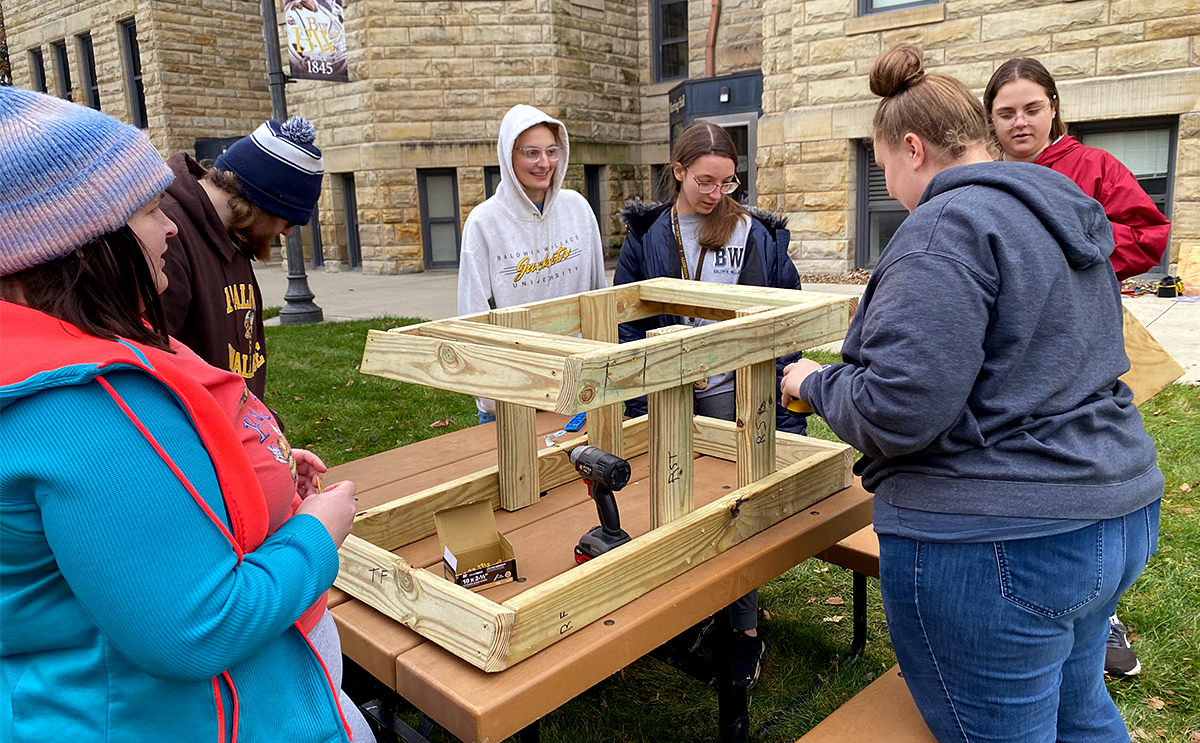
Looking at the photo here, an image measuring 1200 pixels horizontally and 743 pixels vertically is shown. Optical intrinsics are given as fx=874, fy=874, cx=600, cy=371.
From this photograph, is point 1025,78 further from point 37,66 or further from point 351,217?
point 37,66

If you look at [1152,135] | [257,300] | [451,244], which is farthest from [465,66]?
[257,300]

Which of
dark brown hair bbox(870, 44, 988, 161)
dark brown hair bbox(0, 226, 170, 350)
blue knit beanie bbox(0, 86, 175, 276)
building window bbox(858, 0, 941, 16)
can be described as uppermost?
building window bbox(858, 0, 941, 16)

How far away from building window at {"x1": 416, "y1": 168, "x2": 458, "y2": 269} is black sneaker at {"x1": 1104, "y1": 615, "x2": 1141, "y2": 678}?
1266 cm

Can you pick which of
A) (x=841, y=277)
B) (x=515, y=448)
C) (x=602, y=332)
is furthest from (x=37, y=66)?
(x=515, y=448)

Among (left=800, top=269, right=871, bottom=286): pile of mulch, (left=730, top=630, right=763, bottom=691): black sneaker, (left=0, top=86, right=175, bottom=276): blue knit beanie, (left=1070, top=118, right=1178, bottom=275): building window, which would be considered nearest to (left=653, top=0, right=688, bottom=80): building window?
(left=800, top=269, right=871, bottom=286): pile of mulch

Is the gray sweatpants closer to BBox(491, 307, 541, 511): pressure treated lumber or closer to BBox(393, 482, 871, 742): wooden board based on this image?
BBox(393, 482, 871, 742): wooden board

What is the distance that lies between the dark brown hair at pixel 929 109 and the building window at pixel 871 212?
8.98m

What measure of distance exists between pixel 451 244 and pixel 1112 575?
45.0ft

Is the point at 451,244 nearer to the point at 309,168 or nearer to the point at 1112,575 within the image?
the point at 309,168

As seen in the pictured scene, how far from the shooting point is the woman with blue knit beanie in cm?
104

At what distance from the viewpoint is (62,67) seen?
1962 cm

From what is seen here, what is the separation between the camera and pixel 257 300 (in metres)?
2.78

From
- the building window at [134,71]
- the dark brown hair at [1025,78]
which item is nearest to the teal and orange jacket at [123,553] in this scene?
the dark brown hair at [1025,78]

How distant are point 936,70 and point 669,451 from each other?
942 centimetres
